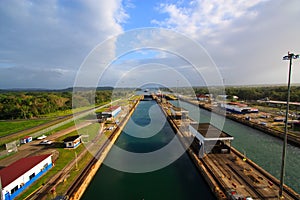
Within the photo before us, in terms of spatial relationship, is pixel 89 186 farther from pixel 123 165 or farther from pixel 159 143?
pixel 159 143

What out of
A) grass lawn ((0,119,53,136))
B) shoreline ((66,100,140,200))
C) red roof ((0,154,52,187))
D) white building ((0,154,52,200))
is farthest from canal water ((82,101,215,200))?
grass lawn ((0,119,53,136))

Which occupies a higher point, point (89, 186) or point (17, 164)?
point (17, 164)

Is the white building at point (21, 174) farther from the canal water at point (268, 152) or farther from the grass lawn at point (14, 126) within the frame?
the grass lawn at point (14, 126)

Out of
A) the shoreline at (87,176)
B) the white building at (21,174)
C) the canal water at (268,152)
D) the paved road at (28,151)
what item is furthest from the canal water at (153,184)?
the paved road at (28,151)

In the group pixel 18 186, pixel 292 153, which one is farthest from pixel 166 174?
pixel 292 153

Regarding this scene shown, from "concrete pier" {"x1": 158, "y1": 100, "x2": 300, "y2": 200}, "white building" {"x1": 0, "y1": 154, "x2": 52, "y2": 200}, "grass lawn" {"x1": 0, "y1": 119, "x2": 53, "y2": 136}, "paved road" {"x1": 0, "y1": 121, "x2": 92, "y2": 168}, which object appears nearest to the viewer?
"white building" {"x1": 0, "y1": 154, "x2": 52, "y2": 200}

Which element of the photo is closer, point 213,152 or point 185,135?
point 213,152

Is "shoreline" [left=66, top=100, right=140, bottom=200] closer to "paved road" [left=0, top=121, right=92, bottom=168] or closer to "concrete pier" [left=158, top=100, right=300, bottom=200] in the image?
"paved road" [left=0, top=121, right=92, bottom=168]
